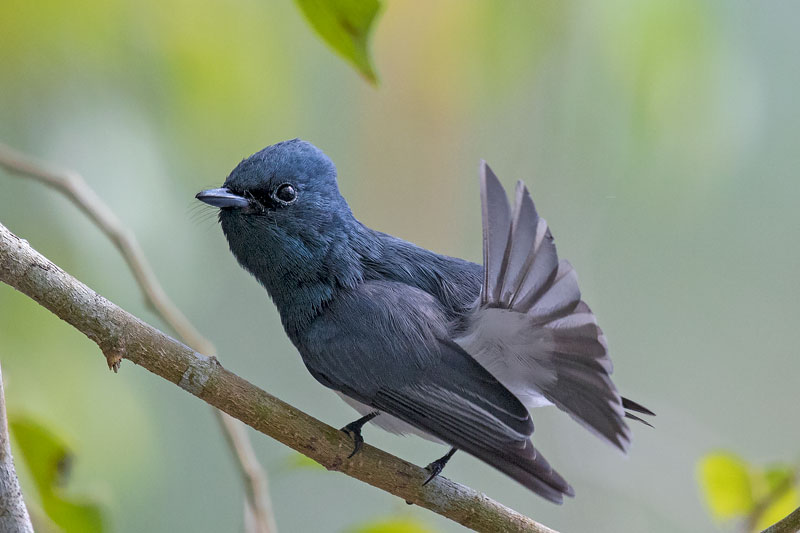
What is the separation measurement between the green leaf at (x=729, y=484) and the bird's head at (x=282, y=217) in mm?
952

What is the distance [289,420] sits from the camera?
1.68m

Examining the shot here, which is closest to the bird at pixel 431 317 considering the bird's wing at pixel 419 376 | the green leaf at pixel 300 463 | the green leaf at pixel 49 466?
the bird's wing at pixel 419 376

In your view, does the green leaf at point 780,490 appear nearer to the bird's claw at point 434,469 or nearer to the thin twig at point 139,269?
the bird's claw at point 434,469

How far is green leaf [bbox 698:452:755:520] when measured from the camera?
191 centimetres

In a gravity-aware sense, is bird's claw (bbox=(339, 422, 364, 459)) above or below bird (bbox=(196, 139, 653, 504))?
below

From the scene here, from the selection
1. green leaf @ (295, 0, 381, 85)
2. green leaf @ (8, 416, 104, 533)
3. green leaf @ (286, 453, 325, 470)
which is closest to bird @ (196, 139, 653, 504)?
green leaf @ (286, 453, 325, 470)

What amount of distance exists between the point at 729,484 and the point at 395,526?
0.75 m

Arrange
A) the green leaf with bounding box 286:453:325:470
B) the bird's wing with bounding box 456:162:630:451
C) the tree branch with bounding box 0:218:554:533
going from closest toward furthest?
1. the tree branch with bounding box 0:218:554:533
2. the bird's wing with bounding box 456:162:630:451
3. the green leaf with bounding box 286:453:325:470

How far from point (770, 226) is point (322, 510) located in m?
2.62

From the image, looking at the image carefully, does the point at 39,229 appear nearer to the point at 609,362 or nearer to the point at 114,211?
the point at 114,211

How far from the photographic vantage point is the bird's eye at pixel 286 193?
2045mm

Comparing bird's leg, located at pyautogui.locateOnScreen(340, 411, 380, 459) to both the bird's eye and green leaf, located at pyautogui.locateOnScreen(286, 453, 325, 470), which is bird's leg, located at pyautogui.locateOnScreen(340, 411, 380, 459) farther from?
the bird's eye

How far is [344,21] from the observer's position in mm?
1385

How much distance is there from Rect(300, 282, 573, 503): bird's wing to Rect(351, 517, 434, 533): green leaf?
342 millimetres
